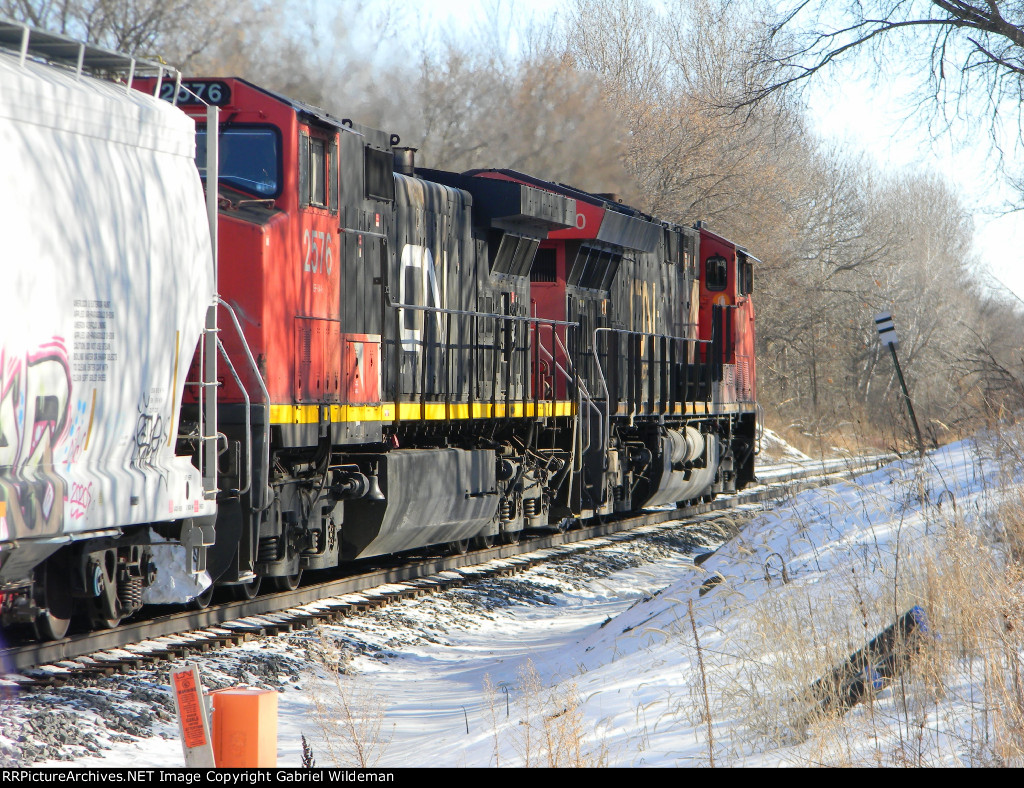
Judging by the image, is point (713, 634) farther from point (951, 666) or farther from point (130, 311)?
point (130, 311)

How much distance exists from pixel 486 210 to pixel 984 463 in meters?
5.66

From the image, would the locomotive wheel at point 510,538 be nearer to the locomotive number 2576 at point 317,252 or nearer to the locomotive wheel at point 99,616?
the locomotive number 2576 at point 317,252

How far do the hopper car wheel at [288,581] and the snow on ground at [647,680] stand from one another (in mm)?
731

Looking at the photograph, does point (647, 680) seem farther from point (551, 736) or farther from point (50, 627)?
point (50, 627)

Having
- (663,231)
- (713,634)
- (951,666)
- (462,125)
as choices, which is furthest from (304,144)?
(462,125)

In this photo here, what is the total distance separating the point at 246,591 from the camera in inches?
Result: 340

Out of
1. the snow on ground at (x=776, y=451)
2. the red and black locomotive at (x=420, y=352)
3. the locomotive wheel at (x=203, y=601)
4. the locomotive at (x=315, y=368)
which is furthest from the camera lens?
the snow on ground at (x=776, y=451)

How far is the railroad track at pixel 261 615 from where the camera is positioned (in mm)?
6395

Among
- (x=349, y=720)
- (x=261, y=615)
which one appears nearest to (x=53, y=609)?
(x=261, y=615)

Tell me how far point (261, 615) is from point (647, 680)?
3684mm

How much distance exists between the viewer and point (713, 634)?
630cm

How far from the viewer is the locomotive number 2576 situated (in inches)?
324

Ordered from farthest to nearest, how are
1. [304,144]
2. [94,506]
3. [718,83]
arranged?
[718,83]
[304,144]
[94,506]

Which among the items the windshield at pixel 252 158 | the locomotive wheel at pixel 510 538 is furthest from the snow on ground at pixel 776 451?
the windshield at pixel 252 158
